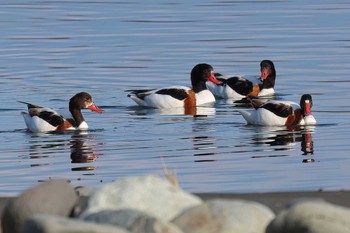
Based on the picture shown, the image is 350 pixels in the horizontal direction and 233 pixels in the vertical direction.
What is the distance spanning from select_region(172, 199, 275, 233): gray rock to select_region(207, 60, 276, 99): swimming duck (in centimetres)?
1500

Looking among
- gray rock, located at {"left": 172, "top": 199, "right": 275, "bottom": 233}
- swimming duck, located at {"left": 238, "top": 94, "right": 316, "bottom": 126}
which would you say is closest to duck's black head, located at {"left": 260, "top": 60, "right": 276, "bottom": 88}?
swimming duck, located at {"left": 238, "top": 94, "right": 316, "bottom": 126}

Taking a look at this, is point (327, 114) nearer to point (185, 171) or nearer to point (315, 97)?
point (315, 97)

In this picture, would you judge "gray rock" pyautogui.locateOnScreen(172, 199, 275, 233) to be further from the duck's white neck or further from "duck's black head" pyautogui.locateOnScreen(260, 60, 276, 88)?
"duck's black head" pyautogui.locateOnScreen(260, 60, 276, 88)

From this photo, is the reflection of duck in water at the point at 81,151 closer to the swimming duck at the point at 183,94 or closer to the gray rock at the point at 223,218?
the swimming duck at the point at 183,94

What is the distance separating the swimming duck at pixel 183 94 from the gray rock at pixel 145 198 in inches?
522

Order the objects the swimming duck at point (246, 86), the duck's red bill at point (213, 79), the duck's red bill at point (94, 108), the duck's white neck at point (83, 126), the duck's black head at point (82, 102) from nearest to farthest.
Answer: the duck's white neck at point (83, 126)
the duck's black head at point (82, 102)
the duck's red bill at point (94, 108)
the swimming duck at point (246, 86)
the duck's red bill at point (213, 79)

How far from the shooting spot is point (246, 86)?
24438 mm

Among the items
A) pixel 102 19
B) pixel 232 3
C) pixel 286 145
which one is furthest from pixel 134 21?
pixel 286 145

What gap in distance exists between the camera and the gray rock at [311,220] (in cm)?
801

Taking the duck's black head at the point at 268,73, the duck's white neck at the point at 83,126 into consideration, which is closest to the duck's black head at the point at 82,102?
the duck's white neck at the point at 83,126

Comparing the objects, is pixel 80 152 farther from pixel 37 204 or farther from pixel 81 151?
pixel 37 204

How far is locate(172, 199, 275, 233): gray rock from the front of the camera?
8297 millimetres

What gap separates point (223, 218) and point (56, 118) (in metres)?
12.0

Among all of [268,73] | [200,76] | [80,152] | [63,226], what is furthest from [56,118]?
[63,226]
